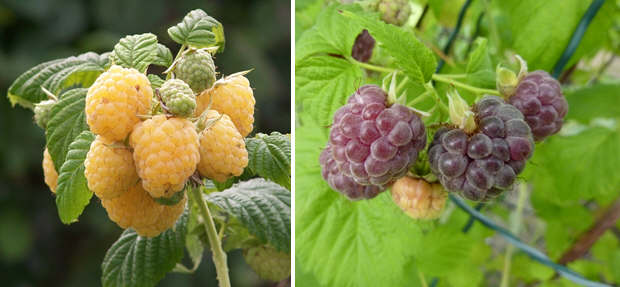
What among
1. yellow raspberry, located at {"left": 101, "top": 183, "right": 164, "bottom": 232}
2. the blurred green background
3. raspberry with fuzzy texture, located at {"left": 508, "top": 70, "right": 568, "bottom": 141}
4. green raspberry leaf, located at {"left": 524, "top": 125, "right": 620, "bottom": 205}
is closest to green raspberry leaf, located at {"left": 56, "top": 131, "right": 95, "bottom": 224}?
yellow raspberry, located at {"left": 101, "top": 183, "right": 164, "bottom": 232}

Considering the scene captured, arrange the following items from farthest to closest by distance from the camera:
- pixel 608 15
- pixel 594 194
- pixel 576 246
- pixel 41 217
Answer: pixel 41 217 → pixel 576 246 → pixel 594 194 → pixel 608 15

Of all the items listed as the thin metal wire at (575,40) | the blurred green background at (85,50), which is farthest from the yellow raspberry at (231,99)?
the blurred green background at (85,50)

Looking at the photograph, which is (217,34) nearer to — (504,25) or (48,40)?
(504,25)

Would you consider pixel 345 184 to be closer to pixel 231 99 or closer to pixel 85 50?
pixel 231 99

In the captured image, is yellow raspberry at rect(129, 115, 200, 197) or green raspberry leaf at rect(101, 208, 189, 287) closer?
yellow raspberry at rect(129, 115, 200, 197)

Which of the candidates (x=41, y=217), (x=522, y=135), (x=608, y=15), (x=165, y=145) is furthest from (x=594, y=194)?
(x=41, y=217)

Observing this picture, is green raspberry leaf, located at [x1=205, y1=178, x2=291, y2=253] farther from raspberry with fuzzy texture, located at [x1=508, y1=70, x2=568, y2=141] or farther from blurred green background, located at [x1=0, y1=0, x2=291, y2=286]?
blurred green background, located at [x1=0, y1=0, x2=291, y2=286]
